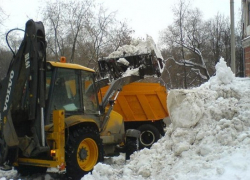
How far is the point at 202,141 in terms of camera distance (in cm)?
612

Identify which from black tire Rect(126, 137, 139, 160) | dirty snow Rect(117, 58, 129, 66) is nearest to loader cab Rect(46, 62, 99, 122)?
black tire Rect(126, 137, 139, 160)

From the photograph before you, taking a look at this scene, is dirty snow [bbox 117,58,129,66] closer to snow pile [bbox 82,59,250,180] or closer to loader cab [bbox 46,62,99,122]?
loader cab [bbox 46,62,99,122]

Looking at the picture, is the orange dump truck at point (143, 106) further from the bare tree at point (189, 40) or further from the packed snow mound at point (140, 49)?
the bare tree at point (189, 40)

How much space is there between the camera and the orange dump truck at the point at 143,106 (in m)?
11.1

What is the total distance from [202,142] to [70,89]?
3.04 m

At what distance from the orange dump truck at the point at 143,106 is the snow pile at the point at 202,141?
3.71 metres

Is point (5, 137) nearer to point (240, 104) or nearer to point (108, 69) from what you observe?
point (240, 104)

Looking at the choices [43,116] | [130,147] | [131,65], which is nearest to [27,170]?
[43,116]

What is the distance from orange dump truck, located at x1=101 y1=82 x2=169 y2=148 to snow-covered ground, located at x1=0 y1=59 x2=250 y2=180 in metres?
3.67

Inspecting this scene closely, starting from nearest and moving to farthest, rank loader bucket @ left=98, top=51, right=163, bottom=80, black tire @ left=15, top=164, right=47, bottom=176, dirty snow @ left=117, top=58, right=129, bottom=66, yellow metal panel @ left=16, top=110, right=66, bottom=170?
yellow metal panel @ left=16, top=110, right=66, bottom=170 < black tire @ left=15, top=164, right=47, bottom=176 < loader bucket @ left=98, top=51, right=163, bottom=80 < dirty snow @ left=117, top=58, right=129, bottom=66

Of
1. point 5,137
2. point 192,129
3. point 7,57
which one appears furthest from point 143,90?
point 7,57

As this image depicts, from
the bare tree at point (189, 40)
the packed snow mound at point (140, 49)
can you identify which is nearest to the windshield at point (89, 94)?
the packed snow mound at point (140, 49)

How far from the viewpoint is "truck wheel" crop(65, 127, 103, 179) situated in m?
6.64

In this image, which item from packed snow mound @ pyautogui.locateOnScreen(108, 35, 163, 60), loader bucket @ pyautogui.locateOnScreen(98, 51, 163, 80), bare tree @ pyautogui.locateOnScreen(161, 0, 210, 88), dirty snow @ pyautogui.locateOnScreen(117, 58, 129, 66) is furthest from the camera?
bare tree @ pyautogui.locateOnScreen(161, 0, 210, 88)
